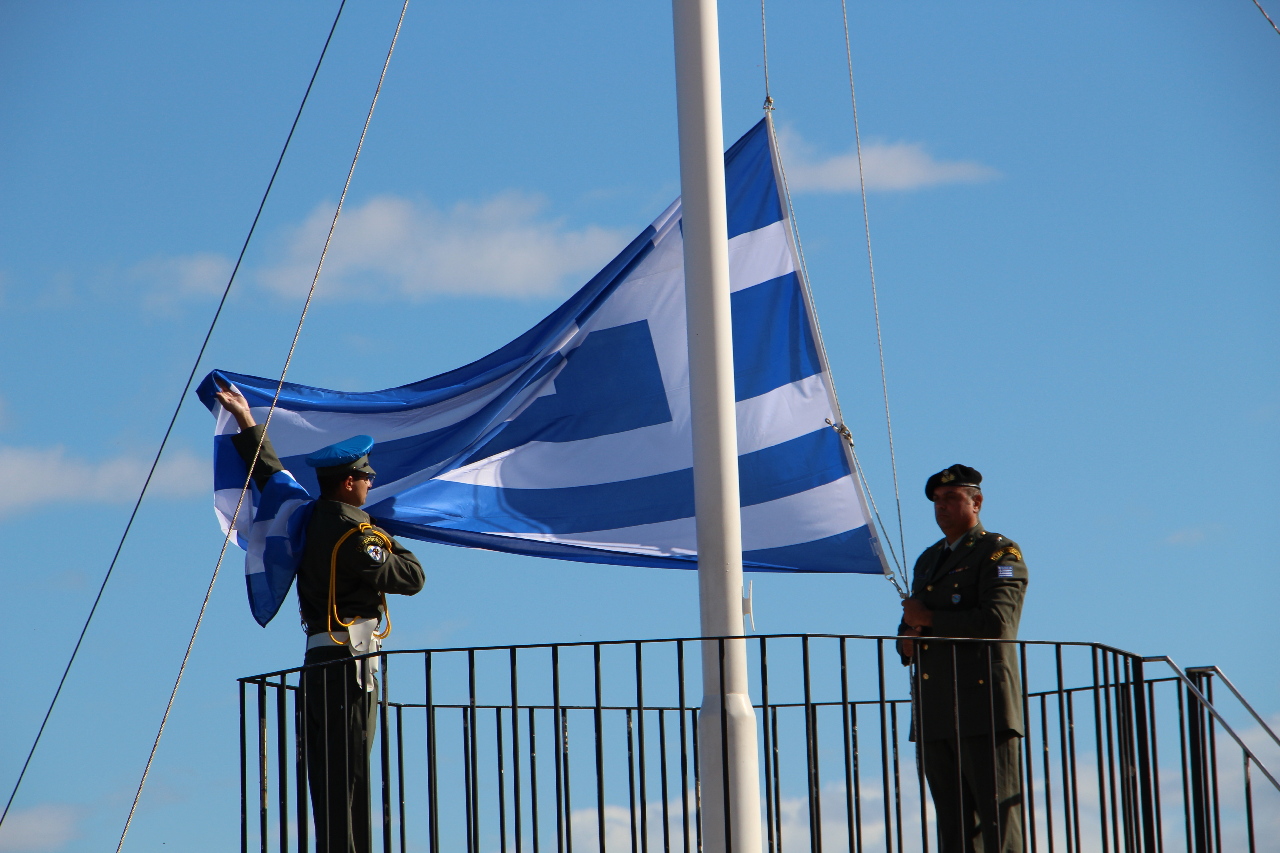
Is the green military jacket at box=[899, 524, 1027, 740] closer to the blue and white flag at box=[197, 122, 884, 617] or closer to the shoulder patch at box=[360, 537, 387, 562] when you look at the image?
the blue and white flag at box=[197, 122, 884, 617]

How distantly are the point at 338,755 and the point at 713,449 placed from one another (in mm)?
2049

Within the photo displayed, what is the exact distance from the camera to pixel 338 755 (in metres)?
6.70

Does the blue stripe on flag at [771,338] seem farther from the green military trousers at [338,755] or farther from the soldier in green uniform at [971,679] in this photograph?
the green military trousers at [338,755]

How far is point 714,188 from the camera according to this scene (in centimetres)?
665

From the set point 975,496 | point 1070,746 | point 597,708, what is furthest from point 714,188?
point 1070,746

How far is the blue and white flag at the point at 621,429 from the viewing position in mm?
8758

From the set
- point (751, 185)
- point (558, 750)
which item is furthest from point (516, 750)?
point (751, 185)

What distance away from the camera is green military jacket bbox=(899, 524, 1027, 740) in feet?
21.6

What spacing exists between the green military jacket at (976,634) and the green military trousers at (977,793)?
0.07 m

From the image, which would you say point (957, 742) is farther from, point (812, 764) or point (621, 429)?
point (621, 429)

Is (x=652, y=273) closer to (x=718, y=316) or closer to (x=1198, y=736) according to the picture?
(x=718, y=316)

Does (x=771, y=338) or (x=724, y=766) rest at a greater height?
(x=771, y=338)

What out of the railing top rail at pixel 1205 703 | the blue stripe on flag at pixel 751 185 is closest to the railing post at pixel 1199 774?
the railing top rail at pixel 1205 703

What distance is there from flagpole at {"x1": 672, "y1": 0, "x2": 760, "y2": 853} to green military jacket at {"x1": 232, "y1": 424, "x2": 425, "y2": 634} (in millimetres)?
1345
